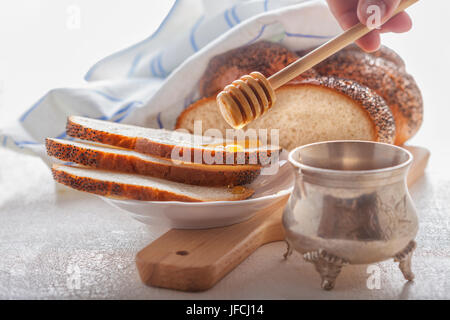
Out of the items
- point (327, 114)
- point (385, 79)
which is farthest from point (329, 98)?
point (385, 79)

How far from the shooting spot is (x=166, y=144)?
139cm

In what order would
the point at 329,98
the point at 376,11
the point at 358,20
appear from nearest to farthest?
the point at 376,11 < the point at 358,20 < the point at 329,98

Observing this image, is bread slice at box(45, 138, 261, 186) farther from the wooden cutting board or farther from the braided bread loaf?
the braided bread loaf

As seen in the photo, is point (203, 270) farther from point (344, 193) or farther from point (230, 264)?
point (344, 193)

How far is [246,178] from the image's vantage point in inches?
56.2

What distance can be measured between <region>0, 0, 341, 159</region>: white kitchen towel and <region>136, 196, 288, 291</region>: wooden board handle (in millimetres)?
900

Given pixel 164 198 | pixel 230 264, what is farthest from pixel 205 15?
pixel 230 264

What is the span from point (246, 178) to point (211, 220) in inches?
8.3

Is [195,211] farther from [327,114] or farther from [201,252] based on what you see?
[327,114]

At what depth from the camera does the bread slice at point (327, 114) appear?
1.85 metres

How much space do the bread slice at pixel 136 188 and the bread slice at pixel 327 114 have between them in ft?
2.00

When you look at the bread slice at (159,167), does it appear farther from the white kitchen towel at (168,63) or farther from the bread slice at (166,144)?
the white kitchen towel at (168,63)

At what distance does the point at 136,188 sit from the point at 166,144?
0.19m

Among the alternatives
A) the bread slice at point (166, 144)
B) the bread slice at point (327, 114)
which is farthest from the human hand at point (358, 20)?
the bread slice at point (166, 144)
